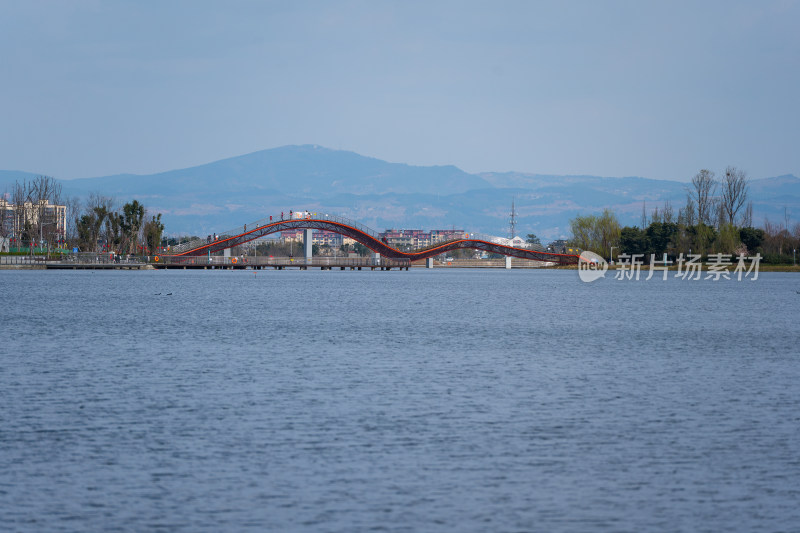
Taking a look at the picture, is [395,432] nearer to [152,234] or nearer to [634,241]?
[634,241]

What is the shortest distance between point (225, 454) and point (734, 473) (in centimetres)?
620

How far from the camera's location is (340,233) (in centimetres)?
12381

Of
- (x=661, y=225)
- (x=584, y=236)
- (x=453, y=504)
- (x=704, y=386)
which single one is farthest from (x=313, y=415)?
(x=584, y=236)

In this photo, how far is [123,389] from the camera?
17.4 metres

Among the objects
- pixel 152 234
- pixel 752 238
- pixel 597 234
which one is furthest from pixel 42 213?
pixel 752 238

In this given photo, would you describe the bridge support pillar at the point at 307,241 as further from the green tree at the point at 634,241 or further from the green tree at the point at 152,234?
the green tree at the point at 634,241

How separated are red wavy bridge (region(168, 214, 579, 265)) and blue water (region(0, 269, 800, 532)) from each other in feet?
279

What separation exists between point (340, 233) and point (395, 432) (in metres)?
111

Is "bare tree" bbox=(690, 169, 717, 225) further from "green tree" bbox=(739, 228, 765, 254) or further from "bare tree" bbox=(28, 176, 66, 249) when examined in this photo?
"bare tree" bbox=(28, 176, 66, 249)

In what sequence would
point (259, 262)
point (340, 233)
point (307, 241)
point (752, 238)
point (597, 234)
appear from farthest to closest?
1. point (307, 241)
2. point (597, 234)
3. point (259, 262)
4. point (340, 233)
5. point (752, 238)

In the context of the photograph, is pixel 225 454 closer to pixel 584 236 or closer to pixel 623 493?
pixel 623 493

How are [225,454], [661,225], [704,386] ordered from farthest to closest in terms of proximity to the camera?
[661,225] < [704,386] < [225,454]

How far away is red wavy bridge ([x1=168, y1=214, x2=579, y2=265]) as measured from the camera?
11744 cm

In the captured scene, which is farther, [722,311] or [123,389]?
[722,311]
